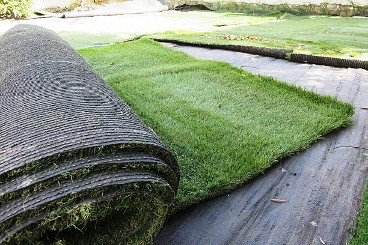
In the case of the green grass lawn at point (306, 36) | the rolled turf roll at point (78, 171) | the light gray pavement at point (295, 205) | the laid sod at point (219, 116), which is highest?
the rolled turf roll at point (78, 171)

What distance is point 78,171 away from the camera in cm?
115

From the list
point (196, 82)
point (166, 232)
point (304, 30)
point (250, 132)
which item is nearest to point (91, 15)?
point (304, 30)

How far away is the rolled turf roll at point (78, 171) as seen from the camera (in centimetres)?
110

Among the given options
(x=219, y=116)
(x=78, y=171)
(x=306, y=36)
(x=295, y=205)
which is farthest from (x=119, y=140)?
(x=306, y=36)

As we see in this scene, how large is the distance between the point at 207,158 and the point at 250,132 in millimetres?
512

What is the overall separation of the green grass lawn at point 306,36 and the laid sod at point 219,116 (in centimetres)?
→ 176

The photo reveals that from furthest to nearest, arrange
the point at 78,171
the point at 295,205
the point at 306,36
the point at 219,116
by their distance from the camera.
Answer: the point at 306,36
the point at 219,116
the point at 295,205
the point at 78,171

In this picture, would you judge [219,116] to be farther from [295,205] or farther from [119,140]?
[119,140]

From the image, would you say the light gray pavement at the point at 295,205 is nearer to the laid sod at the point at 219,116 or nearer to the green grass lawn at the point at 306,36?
the laid sod at the point at 219,116

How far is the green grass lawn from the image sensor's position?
5574 millimetres

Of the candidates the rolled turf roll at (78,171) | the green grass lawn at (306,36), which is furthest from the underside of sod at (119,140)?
the green grass lawn at (306,36)

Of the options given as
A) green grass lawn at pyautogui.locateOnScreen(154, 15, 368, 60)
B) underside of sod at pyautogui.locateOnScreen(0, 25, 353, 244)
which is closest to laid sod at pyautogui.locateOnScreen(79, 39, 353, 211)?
underside of sod at pyautogui.locateOnScreen(0, 25, 353, 244)

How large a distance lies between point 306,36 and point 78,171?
6721 millimetres

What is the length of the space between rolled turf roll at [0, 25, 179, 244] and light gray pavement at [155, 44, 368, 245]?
46 centimetres
